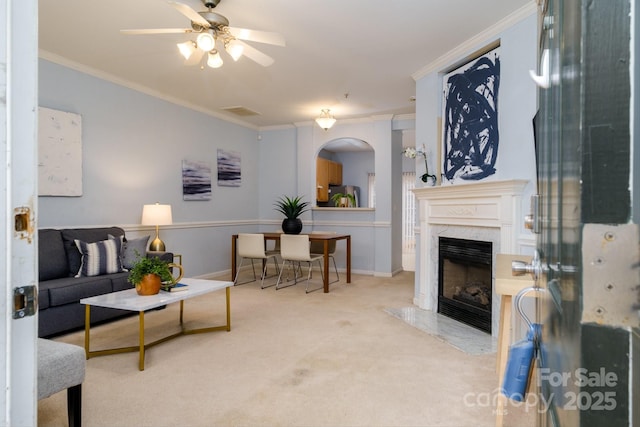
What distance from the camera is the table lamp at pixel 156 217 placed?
4285 mm

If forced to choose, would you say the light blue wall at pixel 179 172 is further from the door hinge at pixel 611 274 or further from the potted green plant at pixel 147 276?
the door hinge at pixel 611 274

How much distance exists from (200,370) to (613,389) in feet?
8.33

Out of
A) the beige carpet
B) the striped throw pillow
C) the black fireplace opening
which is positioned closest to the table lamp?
the striped throw pillow

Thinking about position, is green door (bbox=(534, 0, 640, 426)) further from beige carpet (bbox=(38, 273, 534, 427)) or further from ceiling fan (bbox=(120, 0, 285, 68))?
ceiling fan (bbox=(120, 0, 285, 68))

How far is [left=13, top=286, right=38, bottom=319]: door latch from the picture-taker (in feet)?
2.05

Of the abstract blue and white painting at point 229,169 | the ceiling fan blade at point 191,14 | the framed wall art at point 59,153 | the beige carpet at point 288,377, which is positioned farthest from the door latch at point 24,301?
the abstract blue and white painting at point 229,169

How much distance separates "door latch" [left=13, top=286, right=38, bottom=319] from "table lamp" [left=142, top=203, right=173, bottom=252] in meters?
3.89

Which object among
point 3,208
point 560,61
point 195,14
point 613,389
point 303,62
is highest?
point 303,62

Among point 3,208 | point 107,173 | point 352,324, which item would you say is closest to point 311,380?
point 352,324

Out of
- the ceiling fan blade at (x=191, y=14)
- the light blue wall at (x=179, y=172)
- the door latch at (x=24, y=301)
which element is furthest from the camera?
the light blue wall at (x=179, y=172)

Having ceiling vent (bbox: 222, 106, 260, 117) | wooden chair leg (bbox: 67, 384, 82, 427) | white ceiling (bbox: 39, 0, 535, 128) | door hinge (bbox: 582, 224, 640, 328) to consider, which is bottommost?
wooden chair leg (bbox: 67, 384, 82, 427)

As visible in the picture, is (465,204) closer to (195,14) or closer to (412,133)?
(195,14)

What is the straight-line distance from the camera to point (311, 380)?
2320 mm

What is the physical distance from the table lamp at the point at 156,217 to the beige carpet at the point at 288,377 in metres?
1.07
